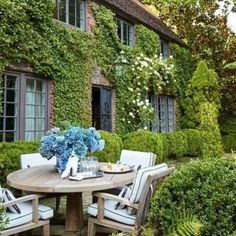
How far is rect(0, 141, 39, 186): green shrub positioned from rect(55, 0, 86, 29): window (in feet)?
13.8

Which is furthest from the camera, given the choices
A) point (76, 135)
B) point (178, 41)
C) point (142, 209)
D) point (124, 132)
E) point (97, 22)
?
point (178, 41)

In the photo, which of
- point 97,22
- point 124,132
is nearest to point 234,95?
point 124,132

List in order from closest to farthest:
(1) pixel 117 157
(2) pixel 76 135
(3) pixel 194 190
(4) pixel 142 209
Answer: (3) pixel 194 190 → (4) pixel 142 209 → (2) pixel 76 135 → (1) pixel 117 157

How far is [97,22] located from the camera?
11797mm

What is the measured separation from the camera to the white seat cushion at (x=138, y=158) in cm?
643

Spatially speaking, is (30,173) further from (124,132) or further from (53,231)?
(124,132)

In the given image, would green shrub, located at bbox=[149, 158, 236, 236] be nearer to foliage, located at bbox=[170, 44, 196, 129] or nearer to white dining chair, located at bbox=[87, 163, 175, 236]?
white dining chair, located at bbox=[87, 163, 175, 236]

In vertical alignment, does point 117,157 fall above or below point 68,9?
below

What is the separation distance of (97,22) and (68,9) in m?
1.37

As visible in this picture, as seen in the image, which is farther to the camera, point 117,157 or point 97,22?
point 97,22

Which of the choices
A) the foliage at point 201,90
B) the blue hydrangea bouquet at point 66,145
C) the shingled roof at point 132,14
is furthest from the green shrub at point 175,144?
the blue hydrangea bouquet at point 66,145

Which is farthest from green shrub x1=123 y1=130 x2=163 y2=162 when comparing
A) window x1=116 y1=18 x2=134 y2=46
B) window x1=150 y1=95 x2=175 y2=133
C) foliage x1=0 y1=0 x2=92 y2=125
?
window x1=116 y1=18 x2=134 y2=46


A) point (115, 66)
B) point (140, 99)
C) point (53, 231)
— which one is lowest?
point (53, 231)

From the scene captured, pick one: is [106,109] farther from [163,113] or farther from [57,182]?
[57,182]
